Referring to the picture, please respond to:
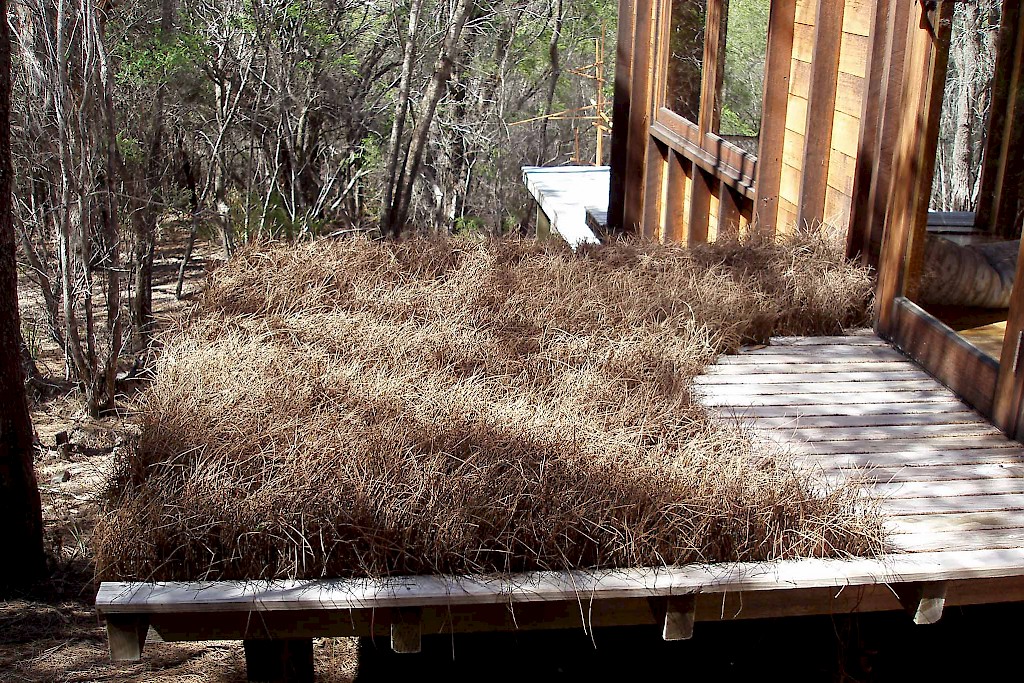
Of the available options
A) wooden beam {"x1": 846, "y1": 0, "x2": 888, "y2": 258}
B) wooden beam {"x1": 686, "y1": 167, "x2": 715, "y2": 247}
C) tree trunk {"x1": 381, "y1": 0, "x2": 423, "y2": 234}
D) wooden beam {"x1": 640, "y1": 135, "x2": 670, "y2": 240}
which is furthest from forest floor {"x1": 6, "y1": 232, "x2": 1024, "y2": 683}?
tree trunk {"x1": 381, "y1": 0, "x2": 423, "y2": 234}

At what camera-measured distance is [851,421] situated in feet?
12.5

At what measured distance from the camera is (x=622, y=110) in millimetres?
9031

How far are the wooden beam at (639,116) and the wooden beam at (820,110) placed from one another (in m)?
3.05

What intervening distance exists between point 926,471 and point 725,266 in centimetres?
218

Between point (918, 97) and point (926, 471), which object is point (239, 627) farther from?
point (918, 97)

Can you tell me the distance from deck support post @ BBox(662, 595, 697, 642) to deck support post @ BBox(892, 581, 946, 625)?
60 cm

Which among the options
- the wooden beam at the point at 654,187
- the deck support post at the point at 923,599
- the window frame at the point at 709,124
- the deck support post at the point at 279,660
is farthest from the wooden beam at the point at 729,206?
the deck support post at the point at 279,660

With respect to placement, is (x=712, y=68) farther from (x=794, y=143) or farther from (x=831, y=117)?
(x=831, y=117)

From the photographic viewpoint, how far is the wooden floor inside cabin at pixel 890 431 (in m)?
3.09

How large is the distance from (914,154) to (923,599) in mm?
2325

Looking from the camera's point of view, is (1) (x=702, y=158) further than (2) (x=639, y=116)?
No

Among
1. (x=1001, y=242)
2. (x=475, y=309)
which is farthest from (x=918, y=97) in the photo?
(x=475, y=309)

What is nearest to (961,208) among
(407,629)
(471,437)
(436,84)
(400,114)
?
(471,437)

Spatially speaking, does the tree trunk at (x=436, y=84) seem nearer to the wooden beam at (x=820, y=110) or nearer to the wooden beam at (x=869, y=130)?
the wooden beam at (x=820, y=110)
